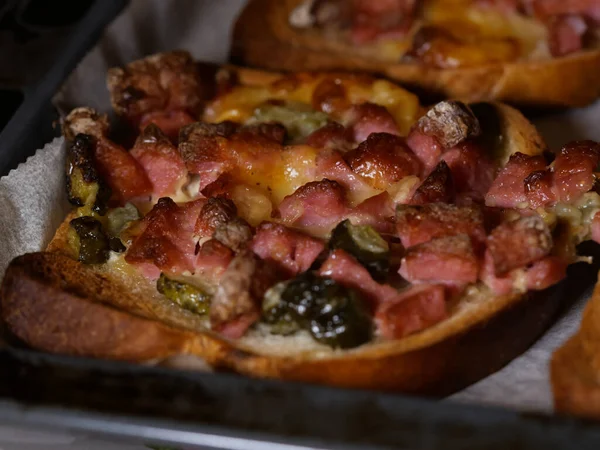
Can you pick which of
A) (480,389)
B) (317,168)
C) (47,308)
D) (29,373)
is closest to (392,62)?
(317,168)

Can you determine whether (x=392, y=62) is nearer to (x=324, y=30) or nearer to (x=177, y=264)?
(x=324, y=30)

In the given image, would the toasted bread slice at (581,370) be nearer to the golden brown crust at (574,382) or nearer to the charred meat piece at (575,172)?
the golden brown crust at (574,382)

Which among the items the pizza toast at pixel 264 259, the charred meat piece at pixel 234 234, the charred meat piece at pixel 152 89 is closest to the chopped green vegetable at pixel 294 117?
the pizza toast at pixel 264 259

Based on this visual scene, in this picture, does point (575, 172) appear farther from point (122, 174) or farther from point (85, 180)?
point (85, 180)

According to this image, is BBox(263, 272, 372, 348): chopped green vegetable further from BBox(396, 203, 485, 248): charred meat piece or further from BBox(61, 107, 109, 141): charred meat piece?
BBox(61, 107, 109, 141): charred meat piece

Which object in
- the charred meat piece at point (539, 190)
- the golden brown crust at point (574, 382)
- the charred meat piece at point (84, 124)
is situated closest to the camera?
the golden brown crust at point (574, 382)

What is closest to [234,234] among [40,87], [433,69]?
[40,87]
